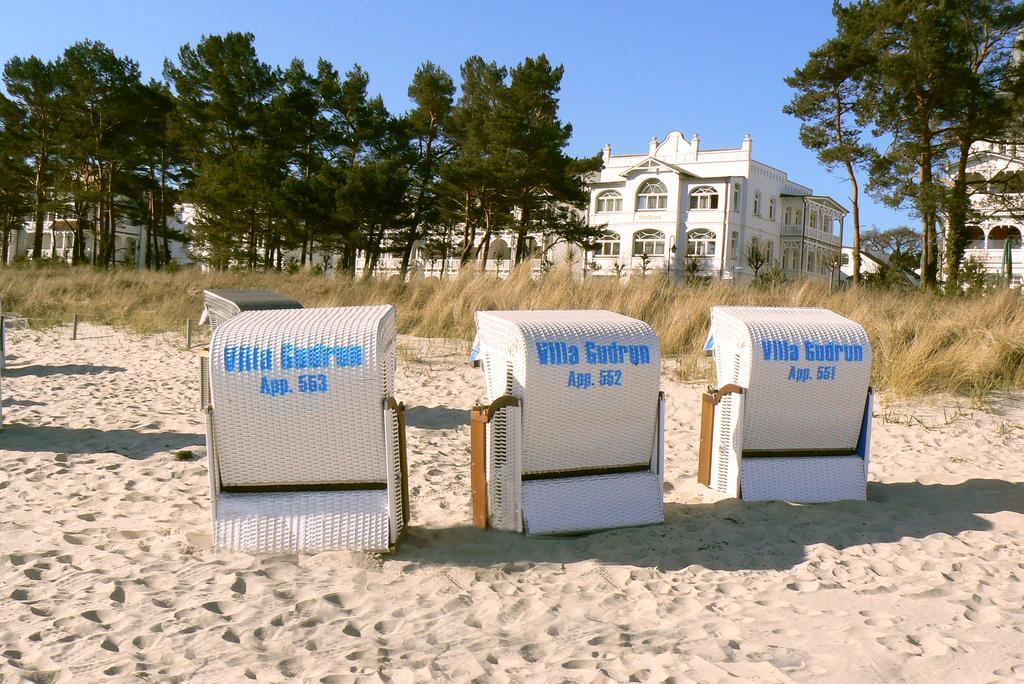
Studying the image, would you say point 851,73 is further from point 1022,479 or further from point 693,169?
point 1022,479

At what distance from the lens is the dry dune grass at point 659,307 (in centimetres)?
846

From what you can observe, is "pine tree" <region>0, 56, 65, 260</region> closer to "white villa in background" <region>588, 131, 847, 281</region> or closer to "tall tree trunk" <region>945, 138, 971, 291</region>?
"white villa in background" <region>588, 131, 847, 281</region>

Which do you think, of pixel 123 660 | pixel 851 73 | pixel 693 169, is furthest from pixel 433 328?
pixel 693 169

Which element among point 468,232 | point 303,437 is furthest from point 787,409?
point 468,232

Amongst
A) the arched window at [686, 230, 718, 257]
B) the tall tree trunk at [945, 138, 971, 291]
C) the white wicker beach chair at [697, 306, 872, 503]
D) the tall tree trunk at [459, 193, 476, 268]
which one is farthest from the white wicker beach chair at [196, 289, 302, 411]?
the arched window at [686, 230, 718, 257]

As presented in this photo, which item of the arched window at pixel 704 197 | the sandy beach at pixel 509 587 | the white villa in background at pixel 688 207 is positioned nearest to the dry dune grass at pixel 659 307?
the sandy beach at pixel 509 587

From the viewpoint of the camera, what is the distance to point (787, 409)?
16.1 feet

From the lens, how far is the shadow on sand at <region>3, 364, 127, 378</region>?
919 centimetres

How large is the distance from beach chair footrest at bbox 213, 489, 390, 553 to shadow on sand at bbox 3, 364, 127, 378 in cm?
637

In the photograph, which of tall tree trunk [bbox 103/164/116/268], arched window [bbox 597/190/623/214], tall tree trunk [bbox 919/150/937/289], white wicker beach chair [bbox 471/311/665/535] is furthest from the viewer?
arched window [bbox 597/190/623/214]

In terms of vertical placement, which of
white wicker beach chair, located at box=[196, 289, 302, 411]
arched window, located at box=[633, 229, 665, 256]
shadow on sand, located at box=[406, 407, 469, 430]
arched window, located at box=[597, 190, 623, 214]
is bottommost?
shadow on sand, located at box=[406, 407, 469, 430]

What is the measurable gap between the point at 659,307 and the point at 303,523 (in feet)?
29.1

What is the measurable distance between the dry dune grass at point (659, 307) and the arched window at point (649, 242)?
95.7 ft

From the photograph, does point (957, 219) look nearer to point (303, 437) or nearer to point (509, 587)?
point (509, 587)
